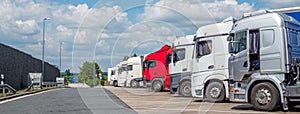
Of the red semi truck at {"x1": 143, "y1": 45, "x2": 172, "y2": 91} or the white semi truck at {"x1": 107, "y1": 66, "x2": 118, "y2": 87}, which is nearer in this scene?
the red semi truck at {"x1": 143, "y1": 45, "x2": 172, "y2": 91}

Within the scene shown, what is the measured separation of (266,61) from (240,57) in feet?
3.80

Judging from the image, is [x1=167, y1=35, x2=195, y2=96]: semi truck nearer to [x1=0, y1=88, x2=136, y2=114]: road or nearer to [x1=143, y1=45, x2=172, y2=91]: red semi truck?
[x1=143, y1=45, x2=172, y2=91]: red semi truck

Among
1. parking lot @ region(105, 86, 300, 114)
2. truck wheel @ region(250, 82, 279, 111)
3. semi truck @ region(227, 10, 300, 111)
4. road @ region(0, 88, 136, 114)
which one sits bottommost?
parking lot @ region(105, 86, 300, 114)

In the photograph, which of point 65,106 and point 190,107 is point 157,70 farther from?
point 65,106

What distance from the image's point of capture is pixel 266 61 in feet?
43.0

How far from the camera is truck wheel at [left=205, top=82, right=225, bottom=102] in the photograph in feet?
54.8

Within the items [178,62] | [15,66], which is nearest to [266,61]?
[178,62]

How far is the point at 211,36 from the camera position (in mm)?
17453

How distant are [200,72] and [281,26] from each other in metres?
5.35

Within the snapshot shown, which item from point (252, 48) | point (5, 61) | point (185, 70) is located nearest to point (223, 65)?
point (252, 48)

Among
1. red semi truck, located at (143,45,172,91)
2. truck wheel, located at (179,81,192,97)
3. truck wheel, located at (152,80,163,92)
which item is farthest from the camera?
truck wheel, located at (152,80,163,92)

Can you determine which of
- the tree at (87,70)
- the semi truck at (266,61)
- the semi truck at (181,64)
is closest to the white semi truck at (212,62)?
the semi truck at (266,61)

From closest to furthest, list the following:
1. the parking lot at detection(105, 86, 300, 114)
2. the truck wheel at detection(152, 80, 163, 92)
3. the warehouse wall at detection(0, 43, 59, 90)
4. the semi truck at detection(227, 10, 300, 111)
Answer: the semi truck at detection(227, 10, 300, 111) < the parking lot at detection(105, 86, 300, 114) < the truck wheel at detection(152, 80, 163, 92) < the warehouse wall at detection(0, 43, 59, 90)

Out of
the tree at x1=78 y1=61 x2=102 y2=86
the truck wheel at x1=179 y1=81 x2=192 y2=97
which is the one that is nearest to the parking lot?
the truck wheel at x1=179 y1=81 x2=192 y2=97
